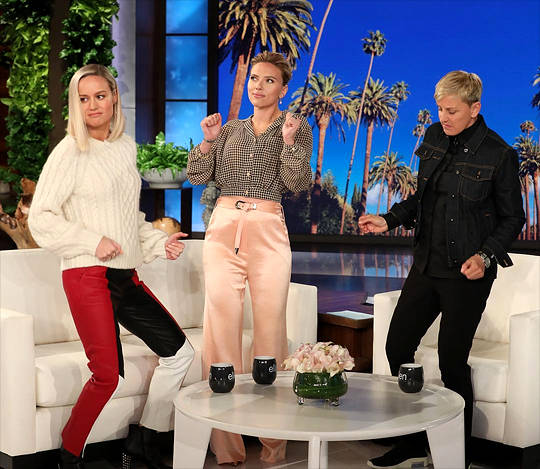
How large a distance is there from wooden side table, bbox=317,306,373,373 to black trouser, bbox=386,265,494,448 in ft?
2.17

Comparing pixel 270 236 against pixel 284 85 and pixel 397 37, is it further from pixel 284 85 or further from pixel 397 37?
pixel 397 37

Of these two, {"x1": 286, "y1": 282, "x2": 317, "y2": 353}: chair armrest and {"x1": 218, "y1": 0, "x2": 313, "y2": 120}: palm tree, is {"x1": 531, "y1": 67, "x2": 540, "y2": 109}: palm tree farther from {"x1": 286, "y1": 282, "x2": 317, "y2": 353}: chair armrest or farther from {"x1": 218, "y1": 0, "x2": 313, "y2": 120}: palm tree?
{"x1": 286, "y1": 282, "x2": 317, "y2": 353}: chair armrest

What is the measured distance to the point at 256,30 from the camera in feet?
37.3

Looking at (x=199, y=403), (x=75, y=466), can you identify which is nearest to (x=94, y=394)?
(x=75, y=466)

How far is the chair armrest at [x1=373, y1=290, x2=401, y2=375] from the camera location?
3992mm

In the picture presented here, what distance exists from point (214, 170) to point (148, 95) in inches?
240

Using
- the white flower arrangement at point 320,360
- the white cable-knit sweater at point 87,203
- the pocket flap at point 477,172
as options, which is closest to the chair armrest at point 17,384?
the white cable-knit sweater at point 87,203

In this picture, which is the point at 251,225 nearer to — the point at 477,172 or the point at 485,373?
the point at 477,172

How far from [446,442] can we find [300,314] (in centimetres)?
147

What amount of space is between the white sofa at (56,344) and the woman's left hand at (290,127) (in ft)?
3.20

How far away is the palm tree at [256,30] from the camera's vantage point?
11312 millimetres

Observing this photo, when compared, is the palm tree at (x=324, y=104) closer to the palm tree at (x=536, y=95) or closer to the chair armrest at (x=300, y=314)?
the palm tree at (x=536, y=95)

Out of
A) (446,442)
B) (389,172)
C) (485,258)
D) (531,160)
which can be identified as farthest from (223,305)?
(389,172)

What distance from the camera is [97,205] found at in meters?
3.25
